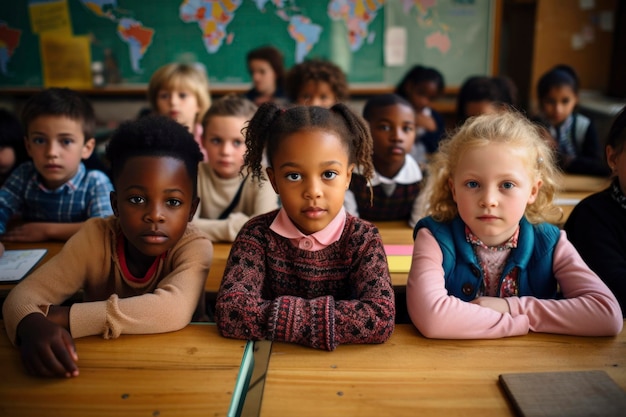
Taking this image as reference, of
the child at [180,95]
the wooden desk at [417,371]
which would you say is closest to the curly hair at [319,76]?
the child at [180,95]

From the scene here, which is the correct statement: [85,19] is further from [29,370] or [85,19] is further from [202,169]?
[29,370]

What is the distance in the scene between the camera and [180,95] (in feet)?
11.3

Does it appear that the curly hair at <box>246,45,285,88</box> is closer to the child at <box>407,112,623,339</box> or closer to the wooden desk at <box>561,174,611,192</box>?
the wooden desk at <box>561,174,611,192</box>

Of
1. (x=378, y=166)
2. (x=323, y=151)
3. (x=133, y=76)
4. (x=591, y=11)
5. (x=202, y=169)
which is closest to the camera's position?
(x=323, y=151)

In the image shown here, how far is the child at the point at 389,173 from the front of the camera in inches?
90.8

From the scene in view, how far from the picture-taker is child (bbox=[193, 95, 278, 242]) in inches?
86.4

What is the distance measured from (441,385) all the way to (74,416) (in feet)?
2.26

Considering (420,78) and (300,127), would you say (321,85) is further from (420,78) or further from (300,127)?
(300,127)

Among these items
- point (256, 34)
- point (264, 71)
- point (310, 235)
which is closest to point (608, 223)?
point (310, 235)

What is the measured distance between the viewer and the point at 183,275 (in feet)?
4.41

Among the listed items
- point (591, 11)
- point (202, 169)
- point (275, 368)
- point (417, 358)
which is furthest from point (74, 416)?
point (591, 11)

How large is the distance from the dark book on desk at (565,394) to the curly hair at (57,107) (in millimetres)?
1841

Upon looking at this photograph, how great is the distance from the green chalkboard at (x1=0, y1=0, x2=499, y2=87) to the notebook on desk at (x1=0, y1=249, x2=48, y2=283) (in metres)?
3.40

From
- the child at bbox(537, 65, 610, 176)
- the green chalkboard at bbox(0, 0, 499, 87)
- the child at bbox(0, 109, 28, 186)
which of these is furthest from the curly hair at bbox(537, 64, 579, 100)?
the child at bbox(0, 109, 28, 186)
